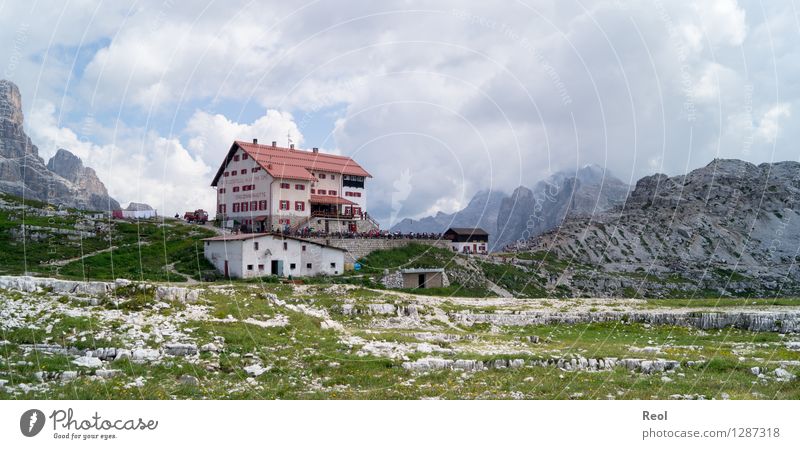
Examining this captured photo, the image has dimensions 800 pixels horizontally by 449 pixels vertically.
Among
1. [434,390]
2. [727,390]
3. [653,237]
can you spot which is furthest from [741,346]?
[653,237]

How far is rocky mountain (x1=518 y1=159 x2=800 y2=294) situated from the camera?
104750mm

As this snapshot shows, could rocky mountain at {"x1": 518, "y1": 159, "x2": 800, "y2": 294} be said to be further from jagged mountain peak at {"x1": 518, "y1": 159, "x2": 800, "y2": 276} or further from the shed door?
the shed door

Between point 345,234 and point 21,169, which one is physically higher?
point 21,169

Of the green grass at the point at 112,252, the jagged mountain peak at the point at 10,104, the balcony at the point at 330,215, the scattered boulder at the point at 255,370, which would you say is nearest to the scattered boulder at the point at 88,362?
the scattered boulder at the point at 255,370

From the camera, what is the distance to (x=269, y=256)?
55375 mm

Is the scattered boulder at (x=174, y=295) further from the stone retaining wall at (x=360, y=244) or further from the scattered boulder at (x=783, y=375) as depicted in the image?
the stone retaining wall at (x=360, y=244)

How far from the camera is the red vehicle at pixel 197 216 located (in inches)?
3231

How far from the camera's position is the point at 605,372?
2098cm

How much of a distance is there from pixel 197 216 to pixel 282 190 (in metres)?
18.2

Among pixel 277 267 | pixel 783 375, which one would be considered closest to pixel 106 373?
pixel 783 375

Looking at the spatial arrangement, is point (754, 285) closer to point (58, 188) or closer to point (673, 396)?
point (673, 396)

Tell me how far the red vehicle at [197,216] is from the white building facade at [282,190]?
11.0 feet

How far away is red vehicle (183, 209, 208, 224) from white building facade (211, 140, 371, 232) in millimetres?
3356

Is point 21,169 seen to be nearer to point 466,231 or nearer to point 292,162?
point 292,162
